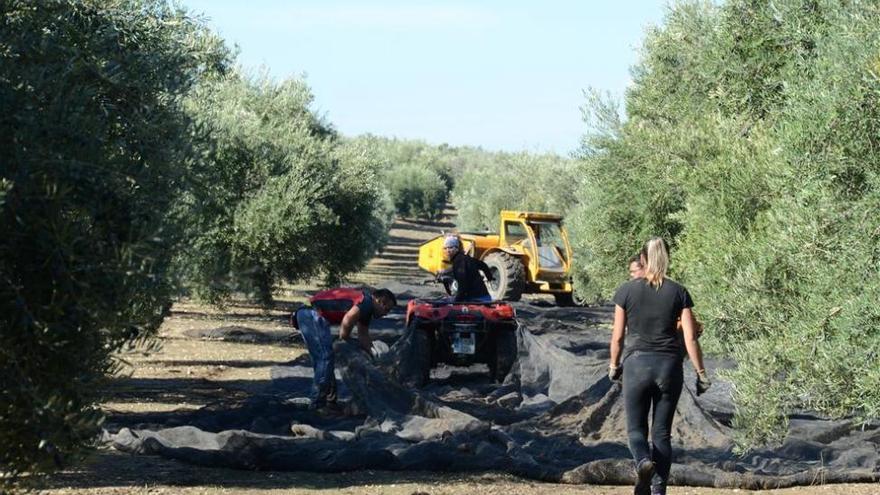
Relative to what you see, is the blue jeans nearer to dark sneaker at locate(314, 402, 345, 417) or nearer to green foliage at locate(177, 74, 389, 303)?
dark sneaker at locate(314, 402, 345, 417)

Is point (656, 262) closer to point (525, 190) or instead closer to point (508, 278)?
point (508, 278)

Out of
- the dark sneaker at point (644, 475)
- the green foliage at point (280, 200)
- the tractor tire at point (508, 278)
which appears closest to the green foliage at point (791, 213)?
the dark sneaker at point (644, 475)

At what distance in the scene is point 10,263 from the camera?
6.52 meters

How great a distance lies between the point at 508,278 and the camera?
32.0m

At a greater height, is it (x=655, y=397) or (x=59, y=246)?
(x=59, y=246)

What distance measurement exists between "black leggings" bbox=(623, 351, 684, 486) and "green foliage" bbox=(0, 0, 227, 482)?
3.21m

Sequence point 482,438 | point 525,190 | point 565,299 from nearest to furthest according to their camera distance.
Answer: point 482,438 < point 565,299 < point 525,190

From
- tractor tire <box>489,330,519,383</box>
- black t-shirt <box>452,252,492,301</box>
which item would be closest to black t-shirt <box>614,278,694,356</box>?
black t-shirt <box>452,252,492,301</box>

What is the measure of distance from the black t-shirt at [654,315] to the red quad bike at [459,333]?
734 centimetres

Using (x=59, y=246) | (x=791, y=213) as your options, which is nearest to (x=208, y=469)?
(x=59, y=246)

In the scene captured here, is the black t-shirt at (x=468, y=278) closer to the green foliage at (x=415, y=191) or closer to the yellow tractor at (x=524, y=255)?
the yellow tractor at (x=524, y=255)

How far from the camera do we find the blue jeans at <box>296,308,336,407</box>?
13.9 meters

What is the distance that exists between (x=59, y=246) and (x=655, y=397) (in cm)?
433

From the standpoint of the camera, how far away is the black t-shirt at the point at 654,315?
28.9 feet
